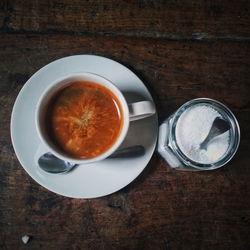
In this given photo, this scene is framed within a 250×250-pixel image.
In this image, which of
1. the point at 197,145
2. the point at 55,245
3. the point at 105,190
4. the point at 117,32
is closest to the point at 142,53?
the point at 117,32

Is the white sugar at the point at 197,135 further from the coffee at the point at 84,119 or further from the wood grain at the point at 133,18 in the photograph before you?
the wood grain at the point at 133,18

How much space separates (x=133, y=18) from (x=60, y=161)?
1.79 feet

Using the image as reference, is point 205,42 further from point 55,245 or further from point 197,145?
point 55,245

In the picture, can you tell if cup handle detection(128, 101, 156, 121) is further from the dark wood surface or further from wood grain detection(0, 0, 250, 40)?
wood grain detection(0, 0, 250, 40)

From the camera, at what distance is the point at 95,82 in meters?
0.90

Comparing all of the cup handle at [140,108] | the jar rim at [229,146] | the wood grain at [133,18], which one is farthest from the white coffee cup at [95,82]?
the wood grain at [133,18]

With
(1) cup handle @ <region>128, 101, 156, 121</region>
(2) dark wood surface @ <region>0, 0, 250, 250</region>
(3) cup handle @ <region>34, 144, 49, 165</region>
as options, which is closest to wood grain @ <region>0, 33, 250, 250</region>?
(2) dark wood surface @ <region>0, 0, 250, 250</region>

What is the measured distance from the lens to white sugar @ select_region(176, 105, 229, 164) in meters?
0.91

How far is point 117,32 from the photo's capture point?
106cm

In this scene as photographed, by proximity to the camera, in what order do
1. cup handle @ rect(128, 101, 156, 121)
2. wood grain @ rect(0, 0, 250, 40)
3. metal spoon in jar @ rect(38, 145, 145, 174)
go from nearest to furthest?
cup handle @ rect(128, 101, 156, 121) < metal spoon in jar @ rect(38, 145, 145, 174) < wood grain @ rect(0, 0, 250, 40)

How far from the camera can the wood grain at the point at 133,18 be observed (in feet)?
3.43

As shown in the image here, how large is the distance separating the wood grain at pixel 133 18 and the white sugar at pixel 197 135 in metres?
0.31

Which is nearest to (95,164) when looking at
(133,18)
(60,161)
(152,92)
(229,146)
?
(60,161)

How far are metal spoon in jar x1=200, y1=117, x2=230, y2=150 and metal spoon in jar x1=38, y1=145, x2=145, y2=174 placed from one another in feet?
0.62
